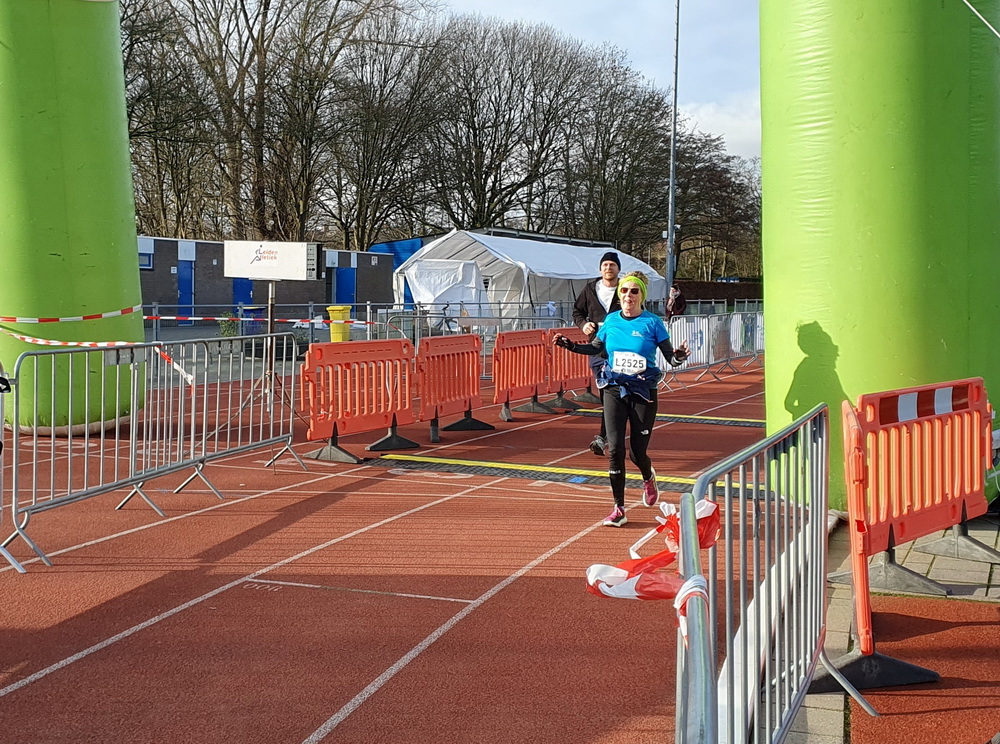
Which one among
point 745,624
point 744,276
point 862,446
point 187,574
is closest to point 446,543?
point 187,574

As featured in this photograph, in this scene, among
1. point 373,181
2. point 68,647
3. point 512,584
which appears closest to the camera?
point 68,647

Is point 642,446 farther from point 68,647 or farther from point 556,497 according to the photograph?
point 68,647

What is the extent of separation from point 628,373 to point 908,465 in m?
2.64

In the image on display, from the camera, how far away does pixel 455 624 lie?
5.39m

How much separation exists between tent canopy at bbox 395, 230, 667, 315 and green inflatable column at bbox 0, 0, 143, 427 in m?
20.0

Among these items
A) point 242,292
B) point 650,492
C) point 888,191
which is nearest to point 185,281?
point 242,292

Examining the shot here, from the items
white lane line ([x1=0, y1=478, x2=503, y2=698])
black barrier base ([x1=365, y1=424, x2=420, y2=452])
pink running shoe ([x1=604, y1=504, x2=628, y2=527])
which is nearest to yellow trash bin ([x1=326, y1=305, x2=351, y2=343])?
black barrier base ([x1=365, y1=424, x2=420, y2=452])

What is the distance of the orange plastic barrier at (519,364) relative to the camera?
14172 mm

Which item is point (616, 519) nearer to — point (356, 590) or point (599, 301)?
point (356, 590)

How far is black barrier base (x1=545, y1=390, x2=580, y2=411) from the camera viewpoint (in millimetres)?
15253

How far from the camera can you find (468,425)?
13008 millimetres

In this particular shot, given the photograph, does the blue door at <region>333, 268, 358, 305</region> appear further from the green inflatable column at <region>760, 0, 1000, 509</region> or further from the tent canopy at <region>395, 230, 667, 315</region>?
the green inflatable column at <region>760, 0, 1000, 509</region>

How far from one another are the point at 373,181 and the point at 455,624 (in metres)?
39.6

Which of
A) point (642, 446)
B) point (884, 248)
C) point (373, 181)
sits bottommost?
point (642, 446)
